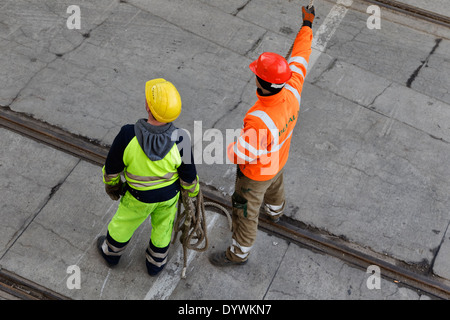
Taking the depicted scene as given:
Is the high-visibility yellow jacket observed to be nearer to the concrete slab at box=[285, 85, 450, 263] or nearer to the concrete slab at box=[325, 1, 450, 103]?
the concrete slab at box=[285, 85, 450, 263]

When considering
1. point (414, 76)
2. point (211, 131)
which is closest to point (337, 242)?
point (211, 131)

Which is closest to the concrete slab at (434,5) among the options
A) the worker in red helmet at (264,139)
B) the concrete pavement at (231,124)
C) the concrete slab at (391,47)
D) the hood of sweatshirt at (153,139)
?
the concrete pavement at (231,124)

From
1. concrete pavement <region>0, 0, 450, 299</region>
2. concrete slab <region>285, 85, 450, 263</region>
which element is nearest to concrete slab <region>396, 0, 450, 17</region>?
concrete pavement <region>0, 0, 450, 299</region>

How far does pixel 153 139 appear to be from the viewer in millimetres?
3393

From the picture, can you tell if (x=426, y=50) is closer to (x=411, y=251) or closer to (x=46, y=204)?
(x=411, y=251)

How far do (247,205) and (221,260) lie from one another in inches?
30.0

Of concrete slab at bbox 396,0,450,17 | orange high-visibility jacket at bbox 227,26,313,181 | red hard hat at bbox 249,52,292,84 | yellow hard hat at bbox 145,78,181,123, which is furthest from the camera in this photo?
concrete slab at bbox 396,0,450,17

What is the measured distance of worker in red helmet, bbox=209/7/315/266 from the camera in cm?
364

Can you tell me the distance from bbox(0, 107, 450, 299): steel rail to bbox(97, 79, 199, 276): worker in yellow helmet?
1194 millimetres

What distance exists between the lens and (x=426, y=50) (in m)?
6.84

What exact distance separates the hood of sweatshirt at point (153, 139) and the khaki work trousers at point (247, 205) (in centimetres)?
88

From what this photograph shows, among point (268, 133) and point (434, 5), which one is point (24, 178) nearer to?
point (268, 133)

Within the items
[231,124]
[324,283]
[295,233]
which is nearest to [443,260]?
[324,283]

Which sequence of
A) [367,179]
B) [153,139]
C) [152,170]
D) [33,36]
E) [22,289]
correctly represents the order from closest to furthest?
[153,139], [152,170], [22,289], [367,179], [33,36]
